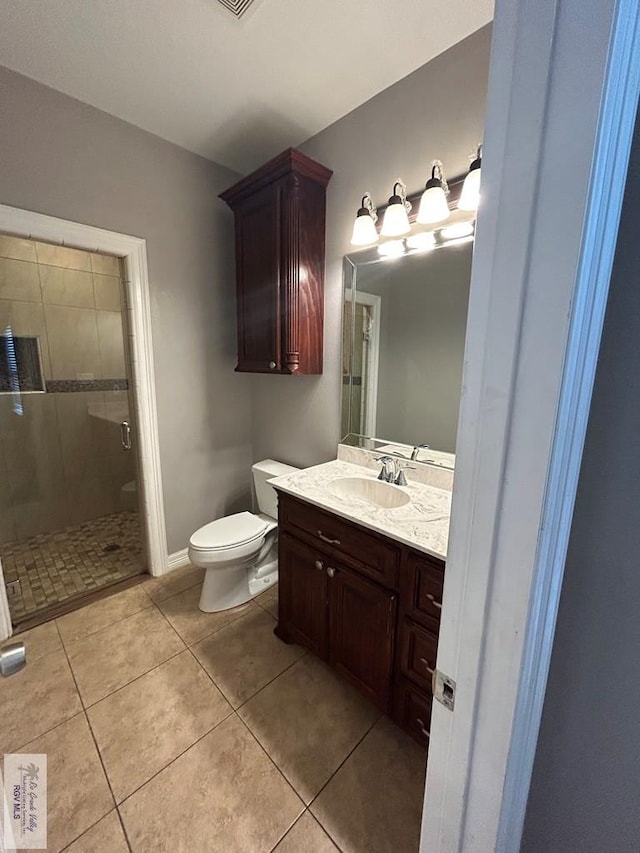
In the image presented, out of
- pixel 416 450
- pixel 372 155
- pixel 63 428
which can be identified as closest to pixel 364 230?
pixel 372 155

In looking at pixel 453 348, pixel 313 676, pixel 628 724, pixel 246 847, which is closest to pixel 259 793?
pixel 246 847

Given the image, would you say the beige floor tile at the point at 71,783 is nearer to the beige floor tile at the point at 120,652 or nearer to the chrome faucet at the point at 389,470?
the beige floor tile at the point at 120,652

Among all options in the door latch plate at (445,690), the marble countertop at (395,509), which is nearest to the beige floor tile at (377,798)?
the marble countertop at (395,509)

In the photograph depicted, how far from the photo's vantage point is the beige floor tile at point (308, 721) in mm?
1181

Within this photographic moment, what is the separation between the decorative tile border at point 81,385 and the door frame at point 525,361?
2679 mm

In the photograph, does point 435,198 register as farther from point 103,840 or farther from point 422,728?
point 103,840

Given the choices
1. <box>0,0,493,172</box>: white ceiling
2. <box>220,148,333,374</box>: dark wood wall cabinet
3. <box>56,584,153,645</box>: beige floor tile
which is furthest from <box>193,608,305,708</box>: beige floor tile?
<box>0,0,493,172</box>: white ceiling

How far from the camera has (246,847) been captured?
0.98m

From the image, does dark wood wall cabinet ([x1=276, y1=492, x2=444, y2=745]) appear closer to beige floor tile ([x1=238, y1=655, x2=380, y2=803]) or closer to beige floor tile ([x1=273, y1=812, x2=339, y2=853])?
beige floor tile ([x1=238, y1=655, x2=380, y2=803])

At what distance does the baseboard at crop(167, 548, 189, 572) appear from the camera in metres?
2.26

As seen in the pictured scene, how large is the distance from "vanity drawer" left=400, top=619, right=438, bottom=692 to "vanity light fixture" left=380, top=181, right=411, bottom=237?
1570 millimetres

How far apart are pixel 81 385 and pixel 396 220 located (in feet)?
8.69

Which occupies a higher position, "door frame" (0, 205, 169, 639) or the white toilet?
"door frame" (0, 205, 169, 639)

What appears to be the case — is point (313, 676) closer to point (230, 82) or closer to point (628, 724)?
point (628, 724)
